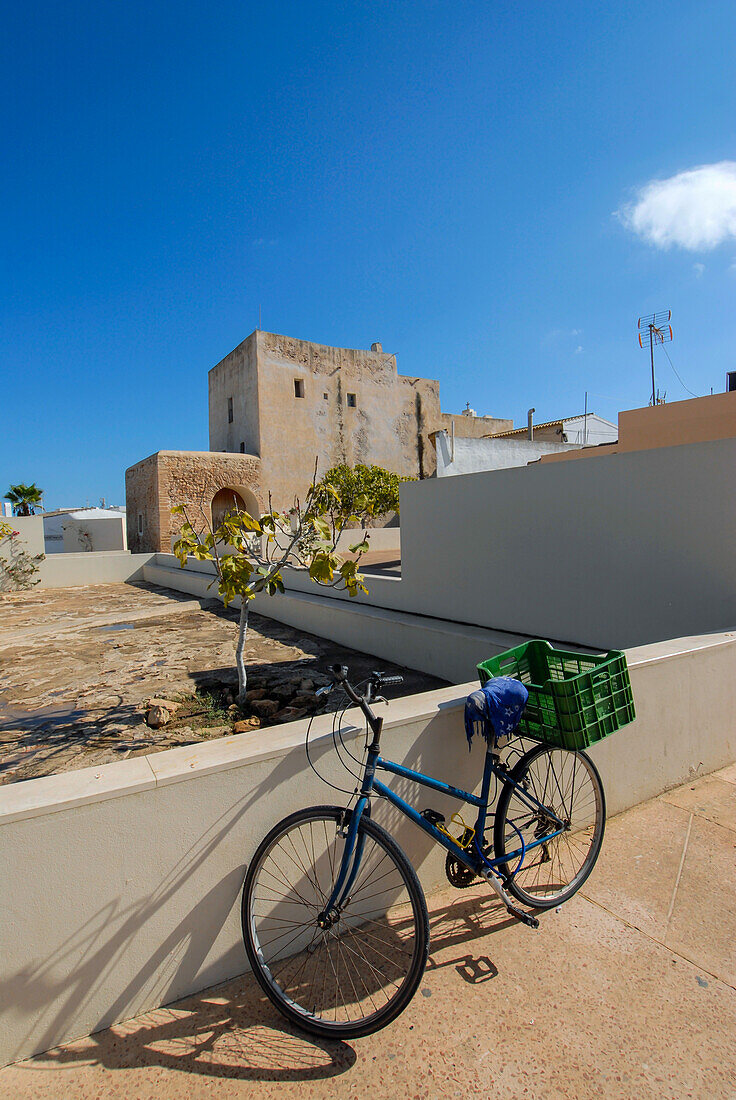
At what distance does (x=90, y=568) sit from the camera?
1894 cm

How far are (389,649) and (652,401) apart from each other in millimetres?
13651

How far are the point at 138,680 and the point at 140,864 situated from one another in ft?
18.2

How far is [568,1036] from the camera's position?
169cm

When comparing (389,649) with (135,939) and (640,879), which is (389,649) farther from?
(135,939)

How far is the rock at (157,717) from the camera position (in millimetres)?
5230

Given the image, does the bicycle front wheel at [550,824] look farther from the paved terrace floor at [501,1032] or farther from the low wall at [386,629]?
the low wall at [386,629]

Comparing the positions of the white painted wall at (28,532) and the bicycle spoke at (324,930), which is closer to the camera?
the bicycle spoke at (324,930)

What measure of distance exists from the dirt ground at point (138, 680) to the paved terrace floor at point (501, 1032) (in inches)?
36.1

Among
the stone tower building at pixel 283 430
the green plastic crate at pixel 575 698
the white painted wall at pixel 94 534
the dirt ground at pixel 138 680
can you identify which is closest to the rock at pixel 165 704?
the dirt ground at pixel 138 680

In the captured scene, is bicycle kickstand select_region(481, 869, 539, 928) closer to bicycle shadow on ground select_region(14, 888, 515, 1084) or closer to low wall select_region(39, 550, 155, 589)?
bicycle shadow on ground select_region(14, 888, 515, 1084)

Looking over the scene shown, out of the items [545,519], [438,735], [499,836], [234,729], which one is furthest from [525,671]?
[545,519]

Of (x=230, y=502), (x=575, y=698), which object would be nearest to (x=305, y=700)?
(x=575, y=698)

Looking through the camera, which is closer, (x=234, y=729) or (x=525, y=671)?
(x=525, y=671)

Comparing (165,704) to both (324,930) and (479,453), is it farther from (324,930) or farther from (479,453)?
(479,453)
